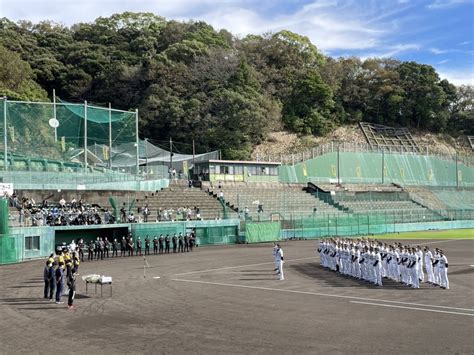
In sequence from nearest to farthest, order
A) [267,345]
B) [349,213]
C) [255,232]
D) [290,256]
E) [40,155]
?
[267,345]
[290,256]
[40,155]
[255,232]
[349,213]

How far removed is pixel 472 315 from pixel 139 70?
8141 centimetres

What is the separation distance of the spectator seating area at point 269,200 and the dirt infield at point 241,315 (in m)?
26.6

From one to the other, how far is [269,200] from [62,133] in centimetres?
2268

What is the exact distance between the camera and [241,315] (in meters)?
16.6

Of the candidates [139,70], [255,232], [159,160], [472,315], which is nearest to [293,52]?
[139,70]

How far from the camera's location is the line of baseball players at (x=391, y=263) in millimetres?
22000

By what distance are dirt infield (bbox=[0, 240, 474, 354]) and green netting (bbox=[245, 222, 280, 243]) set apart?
65.0 feet

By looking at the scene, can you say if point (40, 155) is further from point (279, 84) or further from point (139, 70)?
point (279, 84)

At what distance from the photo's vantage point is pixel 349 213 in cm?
5944

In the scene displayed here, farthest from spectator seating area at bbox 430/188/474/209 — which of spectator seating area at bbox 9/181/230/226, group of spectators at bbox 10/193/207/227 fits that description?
group of spectators at bbox 10/193/207/227

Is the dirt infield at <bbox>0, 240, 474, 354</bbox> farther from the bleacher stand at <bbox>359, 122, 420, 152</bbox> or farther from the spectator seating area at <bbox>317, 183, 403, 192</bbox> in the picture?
the bleacher stand at <bbox>359, 122, 420, 152</bbox>

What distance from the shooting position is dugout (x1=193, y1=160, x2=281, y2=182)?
6056 centimetres

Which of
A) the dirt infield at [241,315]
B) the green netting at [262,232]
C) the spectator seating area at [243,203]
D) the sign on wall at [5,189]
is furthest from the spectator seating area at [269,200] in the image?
the dirt infield at [241,315]

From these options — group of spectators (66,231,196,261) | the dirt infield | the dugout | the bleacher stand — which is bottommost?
the dirt infield
